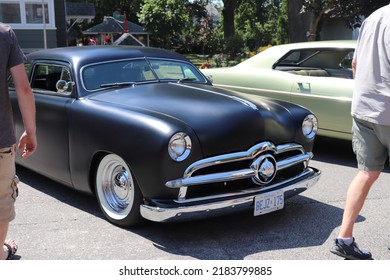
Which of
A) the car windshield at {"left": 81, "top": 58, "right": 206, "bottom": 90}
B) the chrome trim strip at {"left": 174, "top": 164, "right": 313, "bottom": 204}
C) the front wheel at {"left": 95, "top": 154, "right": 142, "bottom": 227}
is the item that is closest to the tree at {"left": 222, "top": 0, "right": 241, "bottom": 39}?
the car windshield at {"left": 81, "top": 58, "right": 206, "bottom": 90}

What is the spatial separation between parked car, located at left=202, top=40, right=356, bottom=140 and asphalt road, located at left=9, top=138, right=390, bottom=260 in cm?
138

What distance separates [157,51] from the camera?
5207mm

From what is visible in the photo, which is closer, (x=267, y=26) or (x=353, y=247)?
(x=353, y=247)

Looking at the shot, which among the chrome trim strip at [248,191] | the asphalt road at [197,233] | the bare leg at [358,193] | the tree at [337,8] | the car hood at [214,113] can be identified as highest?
the tree at [337,8]

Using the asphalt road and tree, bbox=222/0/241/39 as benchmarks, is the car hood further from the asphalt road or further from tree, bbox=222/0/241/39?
tree, bbox=222/0/241/39

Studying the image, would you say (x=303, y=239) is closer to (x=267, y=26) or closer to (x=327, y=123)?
(x=327, y=123)

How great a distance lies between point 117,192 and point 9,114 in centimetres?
135

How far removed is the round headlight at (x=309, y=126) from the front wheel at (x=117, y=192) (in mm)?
1569

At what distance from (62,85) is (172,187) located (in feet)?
5.39

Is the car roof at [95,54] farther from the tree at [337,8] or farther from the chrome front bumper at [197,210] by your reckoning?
the tree at [337,8]

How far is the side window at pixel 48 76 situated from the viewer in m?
4.71

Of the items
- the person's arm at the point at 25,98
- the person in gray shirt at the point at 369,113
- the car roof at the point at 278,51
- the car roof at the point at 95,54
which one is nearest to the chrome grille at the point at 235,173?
the person in gray shirt at the point at 369,113

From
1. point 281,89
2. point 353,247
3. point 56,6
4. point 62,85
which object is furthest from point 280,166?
point 56,6
